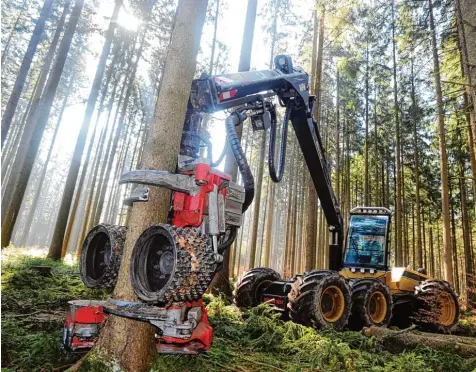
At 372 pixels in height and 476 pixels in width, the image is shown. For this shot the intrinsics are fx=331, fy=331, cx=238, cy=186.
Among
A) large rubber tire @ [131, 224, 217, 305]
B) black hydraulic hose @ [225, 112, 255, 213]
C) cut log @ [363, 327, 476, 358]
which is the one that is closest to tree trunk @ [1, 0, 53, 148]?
black hydraulic hose @ [225, 112, 255, 213]

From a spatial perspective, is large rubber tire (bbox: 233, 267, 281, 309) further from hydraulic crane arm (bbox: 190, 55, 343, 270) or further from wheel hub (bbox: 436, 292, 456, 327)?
wheel hub (bbox: 436, 292, 456, 327)

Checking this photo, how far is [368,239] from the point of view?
29.5 ft

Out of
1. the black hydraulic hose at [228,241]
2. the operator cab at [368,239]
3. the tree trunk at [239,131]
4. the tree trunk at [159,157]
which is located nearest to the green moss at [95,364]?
the tree trunk at [159,157]

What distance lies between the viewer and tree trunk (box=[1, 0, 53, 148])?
11.2 metres

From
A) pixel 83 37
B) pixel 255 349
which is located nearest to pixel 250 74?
pixel 255 349

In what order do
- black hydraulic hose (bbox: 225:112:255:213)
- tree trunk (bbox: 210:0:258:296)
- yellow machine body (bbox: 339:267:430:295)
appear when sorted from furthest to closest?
tree trunk (bbox: 210:0:258:296) → yellow machine body (bbox: 339:267:430:295) → black hydraulic hose (bbox: 225:112:255:213)

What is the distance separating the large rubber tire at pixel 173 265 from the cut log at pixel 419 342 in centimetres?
422

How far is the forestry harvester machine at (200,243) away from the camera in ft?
9.16

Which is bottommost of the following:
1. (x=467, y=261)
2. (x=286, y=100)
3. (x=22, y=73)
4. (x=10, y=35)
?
(x=467, y=261)

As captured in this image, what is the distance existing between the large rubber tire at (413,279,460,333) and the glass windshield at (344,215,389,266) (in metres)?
1.28

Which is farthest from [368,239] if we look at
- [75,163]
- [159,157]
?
[75,163]

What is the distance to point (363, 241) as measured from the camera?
29.7ft

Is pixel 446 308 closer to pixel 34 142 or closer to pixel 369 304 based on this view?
pixel 369 304

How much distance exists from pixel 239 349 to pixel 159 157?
2.87m
